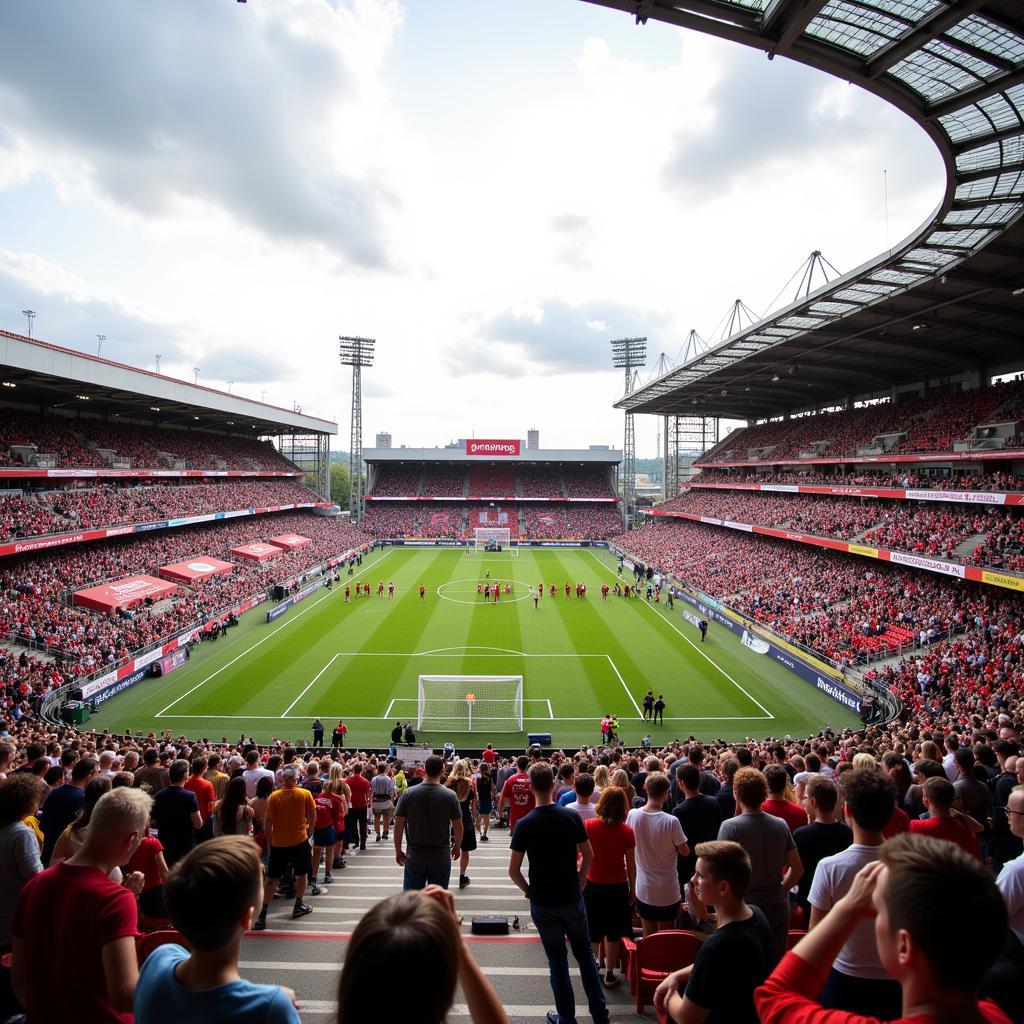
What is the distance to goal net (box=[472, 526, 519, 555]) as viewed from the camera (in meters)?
63.9

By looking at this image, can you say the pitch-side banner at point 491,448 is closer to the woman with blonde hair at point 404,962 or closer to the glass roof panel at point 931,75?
the glass roof panel at point 931,75

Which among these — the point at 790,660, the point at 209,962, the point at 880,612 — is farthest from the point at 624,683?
the point at 209,962

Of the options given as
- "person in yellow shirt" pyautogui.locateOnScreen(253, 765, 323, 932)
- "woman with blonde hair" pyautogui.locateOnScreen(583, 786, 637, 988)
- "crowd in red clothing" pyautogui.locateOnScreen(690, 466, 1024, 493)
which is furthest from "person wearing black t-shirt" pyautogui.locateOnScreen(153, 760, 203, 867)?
"crowd in red clothing" pyautogui.locateOnScreen(690, 466, 1024, 493)

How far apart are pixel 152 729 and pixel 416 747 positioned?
9165 millimetres

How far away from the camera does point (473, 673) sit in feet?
88.0

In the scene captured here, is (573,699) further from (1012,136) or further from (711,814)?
(1012,136)

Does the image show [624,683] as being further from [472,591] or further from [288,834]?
[288,834]

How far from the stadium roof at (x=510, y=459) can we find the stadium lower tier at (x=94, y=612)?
109ft

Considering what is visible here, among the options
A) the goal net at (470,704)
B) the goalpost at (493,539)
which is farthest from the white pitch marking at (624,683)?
the goalpost at (493,539)

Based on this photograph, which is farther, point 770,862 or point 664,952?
point 770,862

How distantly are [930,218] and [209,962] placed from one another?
79.2 feet

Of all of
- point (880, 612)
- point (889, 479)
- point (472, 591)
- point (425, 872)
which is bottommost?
point (472, 591)

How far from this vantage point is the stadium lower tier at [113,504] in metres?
28.4

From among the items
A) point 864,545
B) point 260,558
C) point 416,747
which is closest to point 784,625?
point 864,545
